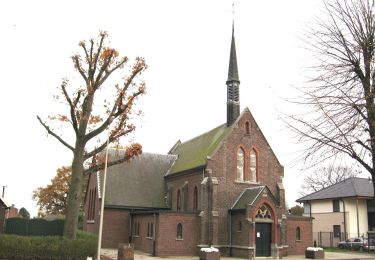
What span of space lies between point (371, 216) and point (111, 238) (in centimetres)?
3096

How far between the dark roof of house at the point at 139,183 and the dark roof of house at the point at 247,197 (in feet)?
29.7

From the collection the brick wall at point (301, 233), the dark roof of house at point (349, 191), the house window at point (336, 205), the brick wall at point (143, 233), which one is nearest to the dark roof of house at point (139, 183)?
the brick wall at point (143, 233)

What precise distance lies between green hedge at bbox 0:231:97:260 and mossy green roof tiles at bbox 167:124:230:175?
14.5 meters

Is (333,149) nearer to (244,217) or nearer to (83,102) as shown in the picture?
(83,102)

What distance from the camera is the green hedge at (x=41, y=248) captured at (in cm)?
2175

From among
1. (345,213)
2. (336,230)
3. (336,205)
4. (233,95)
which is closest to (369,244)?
(345,213)

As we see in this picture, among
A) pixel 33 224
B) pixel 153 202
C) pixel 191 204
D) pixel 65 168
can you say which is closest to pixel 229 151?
pixel 191 204

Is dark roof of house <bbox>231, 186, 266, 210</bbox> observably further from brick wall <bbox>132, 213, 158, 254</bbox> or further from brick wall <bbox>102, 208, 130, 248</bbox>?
brick wall <bbox>102, 208, 130, 248</bbox>

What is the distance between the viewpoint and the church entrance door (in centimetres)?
3212

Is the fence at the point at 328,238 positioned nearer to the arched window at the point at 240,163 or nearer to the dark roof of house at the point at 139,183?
the arched window at the point at 240,163

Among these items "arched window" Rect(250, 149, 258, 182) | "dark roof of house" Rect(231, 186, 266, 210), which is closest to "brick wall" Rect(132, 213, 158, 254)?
"dark roof of house" Rect(231, 186, 266, 210)

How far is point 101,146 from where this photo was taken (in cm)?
2467

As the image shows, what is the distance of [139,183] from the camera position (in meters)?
41.1

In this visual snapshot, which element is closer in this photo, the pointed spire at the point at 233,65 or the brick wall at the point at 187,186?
the brick wall at the point at 187,186
